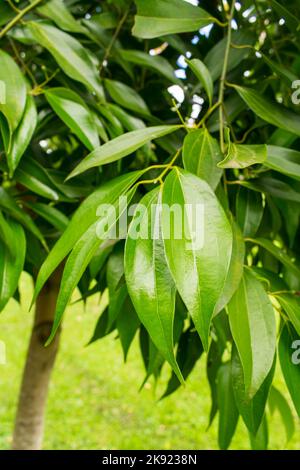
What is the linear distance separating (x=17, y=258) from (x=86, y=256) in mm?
203

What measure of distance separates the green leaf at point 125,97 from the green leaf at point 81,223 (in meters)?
0.23

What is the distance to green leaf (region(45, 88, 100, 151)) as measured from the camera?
0.71 metres

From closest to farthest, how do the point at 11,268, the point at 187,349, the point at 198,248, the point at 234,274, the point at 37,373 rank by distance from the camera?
the point at 198,248 → the point at 234,274 → the point at 11,268 → the point at 187,349 → the point at 37,373

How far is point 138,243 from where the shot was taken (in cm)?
51

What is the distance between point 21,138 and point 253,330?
1.10 feet

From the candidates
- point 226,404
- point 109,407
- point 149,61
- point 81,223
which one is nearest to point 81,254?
point 81,223

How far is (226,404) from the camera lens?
0.89m

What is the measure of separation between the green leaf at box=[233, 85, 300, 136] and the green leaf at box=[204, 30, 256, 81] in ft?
0.38

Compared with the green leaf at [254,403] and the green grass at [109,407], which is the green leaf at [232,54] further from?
the green grass at [109,407]

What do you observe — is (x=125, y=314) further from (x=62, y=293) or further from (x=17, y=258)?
(x=62, y=293)

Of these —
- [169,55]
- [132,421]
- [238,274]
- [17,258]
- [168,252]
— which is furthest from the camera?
[132,421]

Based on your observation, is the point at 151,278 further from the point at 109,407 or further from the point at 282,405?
the point at 109,407

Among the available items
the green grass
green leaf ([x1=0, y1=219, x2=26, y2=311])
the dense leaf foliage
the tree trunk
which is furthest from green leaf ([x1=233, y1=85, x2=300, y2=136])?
the green grass

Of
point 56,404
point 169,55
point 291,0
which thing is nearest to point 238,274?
point 291,0
